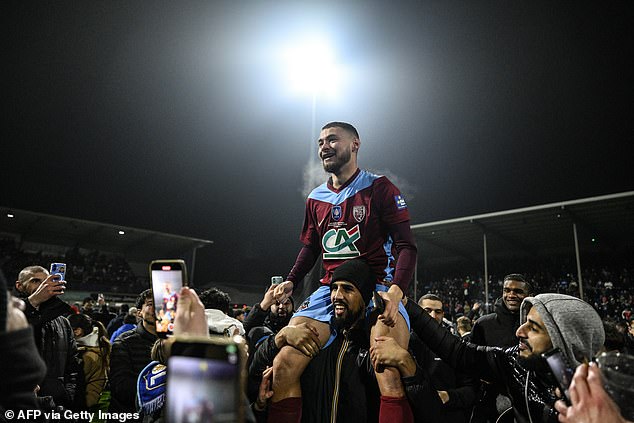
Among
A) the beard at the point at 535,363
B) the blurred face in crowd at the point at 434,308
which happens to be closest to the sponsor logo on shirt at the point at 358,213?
the beard at the point at 535,363

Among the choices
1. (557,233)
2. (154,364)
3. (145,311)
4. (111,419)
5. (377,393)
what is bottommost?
(111,419)

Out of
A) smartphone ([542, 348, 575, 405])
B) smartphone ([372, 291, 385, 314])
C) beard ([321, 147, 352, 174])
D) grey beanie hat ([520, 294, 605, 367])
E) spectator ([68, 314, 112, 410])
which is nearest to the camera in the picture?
smartphone ([542, 348, 575, 405])

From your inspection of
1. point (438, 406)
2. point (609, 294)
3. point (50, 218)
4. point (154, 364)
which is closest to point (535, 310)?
point (438, 406)

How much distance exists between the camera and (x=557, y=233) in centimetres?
2133

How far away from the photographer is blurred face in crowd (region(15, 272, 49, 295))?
464 cm

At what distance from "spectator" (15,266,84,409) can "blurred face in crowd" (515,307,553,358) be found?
3.26 metres

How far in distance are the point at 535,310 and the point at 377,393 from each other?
47.3 inches

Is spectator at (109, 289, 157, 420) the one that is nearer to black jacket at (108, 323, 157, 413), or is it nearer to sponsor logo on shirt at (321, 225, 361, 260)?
black jacket at (108, 323, 157, 413)

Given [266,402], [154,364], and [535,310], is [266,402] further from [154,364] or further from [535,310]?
[535,310]

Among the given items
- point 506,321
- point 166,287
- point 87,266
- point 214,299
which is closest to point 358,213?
point 166,287

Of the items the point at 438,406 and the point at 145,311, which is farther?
the point at 145,311

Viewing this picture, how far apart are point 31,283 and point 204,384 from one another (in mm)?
4606

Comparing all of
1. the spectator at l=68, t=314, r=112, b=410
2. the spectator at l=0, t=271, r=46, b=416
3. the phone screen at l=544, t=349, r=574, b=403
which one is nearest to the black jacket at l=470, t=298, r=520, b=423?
the phone screen at l=544, t=349, r=574, b=403

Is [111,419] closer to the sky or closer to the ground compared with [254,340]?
closer to the ground
